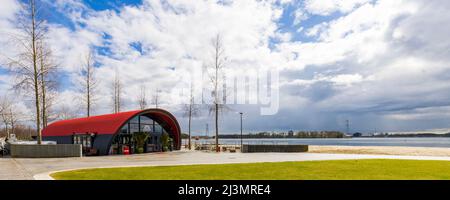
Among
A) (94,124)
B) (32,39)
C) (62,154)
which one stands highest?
(32,39)

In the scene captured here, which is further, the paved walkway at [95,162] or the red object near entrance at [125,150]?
the red object near entrance at [125,150]

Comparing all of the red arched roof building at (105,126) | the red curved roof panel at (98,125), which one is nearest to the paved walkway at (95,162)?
the red arched roof building at (105,126)

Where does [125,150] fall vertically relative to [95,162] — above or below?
below

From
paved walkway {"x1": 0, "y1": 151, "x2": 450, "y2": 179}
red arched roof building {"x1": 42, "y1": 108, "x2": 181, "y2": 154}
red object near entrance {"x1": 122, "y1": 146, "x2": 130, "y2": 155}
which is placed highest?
red arched roof building {"x1": 42, "y1": 108, "x2": 181, "y2": 154}

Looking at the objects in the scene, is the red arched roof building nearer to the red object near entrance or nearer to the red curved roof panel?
the red curved roof panel

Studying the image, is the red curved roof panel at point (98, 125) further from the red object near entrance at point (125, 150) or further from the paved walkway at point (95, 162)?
the paved walkway at point (95, 162)

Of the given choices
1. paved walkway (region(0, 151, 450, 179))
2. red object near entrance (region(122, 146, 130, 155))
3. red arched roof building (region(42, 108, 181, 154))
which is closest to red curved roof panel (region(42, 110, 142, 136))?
red arched roof building (region(42, 108, 181, 154))

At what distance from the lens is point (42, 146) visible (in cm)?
2725

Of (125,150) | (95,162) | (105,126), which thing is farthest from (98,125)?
(95,162)

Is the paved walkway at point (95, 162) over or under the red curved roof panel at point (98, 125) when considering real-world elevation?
under

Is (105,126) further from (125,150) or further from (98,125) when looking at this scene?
(125,150)
